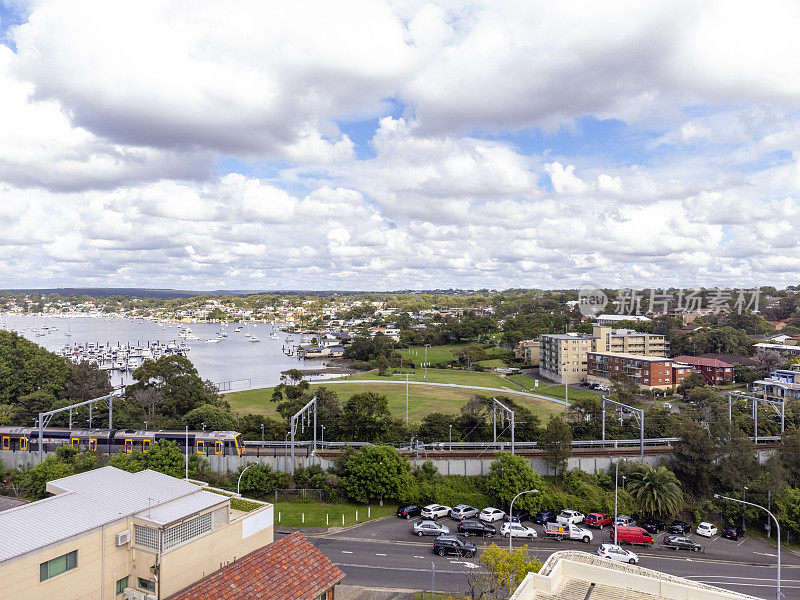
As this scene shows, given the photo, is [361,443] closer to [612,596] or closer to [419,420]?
[419,420]

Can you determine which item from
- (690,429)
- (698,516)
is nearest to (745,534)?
(698,516)

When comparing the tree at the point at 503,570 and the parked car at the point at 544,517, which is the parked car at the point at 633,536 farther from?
the tree at the point at 503,570

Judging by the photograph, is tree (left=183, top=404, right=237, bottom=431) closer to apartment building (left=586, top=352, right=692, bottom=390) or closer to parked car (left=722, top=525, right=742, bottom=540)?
parked car (left=722, top=525, right=742, bottom=540)

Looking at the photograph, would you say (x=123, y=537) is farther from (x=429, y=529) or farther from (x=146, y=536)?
(x=429, y=529)

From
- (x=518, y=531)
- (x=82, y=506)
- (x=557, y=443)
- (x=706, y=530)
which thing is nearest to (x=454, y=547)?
(x=518, y=531)

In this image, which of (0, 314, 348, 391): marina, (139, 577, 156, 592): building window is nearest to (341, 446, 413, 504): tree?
(139, 577, 156, 592): building window

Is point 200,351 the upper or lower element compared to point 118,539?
lower
